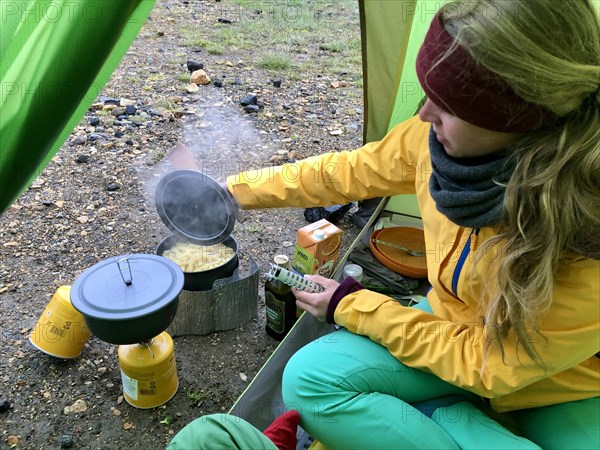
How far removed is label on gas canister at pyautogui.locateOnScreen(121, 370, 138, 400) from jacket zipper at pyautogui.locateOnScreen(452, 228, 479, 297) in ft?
3.65

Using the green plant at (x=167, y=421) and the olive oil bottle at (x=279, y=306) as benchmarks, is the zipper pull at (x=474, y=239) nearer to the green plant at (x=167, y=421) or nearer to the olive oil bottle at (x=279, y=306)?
the olive oil bottle at (x=279, y=306)

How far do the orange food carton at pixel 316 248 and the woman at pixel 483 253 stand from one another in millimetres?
245

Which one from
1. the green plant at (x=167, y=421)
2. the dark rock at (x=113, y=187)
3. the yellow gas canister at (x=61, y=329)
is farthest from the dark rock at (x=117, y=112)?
the green plant at (x=167, y=421)

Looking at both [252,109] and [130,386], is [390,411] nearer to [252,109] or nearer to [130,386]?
[130,386]

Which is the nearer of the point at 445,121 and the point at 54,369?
the point at 445,121

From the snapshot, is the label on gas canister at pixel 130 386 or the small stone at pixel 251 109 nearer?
the label on gas canister at pixel 130 386

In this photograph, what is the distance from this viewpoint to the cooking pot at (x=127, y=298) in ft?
4.79

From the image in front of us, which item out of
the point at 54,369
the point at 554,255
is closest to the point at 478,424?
the point at 554,255

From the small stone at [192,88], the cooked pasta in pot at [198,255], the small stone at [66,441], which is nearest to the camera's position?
the small stone at [66,441]

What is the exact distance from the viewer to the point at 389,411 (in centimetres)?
143

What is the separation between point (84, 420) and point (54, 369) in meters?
0.27

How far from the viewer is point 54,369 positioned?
1.93m

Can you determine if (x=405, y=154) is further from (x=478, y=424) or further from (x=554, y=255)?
(x=478, y=424)

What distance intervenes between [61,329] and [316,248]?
3.27ft
